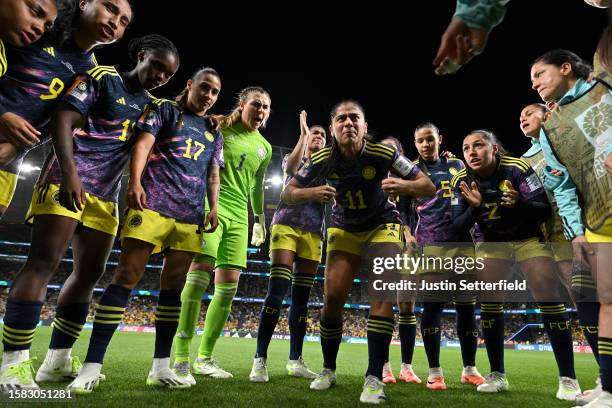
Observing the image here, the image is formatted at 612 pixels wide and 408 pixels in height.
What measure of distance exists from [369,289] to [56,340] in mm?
2782

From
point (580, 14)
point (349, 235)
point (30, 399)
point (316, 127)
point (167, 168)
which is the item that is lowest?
point (30, 399)

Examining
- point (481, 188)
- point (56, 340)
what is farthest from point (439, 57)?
point (56, 340)

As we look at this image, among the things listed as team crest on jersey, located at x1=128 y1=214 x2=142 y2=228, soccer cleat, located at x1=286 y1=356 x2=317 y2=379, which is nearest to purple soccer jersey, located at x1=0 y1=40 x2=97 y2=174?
team crest on jersey, located at x1=128 y1=214 x2=142 y2=228

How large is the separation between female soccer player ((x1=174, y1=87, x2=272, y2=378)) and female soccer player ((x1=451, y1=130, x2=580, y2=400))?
8.54 ft

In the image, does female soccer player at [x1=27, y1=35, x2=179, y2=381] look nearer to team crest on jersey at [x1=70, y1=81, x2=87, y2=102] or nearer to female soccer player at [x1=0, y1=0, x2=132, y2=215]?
team crest on jersey at [x1=70, y1=81, x2=87, y2=102]

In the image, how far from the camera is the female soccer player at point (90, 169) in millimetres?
3020

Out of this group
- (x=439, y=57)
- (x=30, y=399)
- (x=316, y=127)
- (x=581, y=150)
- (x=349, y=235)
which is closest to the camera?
(x=439, y=57)

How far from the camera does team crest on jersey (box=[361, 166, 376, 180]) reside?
415cm

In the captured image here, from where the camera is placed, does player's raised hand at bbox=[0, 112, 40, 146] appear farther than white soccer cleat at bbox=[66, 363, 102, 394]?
No

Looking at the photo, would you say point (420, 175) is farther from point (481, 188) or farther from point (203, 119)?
point (203, 119)

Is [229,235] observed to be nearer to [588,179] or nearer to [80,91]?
[80,91]

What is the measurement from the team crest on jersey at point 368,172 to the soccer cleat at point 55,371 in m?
3.15

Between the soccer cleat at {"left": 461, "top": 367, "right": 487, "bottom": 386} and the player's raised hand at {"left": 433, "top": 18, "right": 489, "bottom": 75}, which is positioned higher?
the player's raised hand at {"left": 433, "top": 18, "right": 489, "bottom": 75}

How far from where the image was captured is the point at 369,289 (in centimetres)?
387
